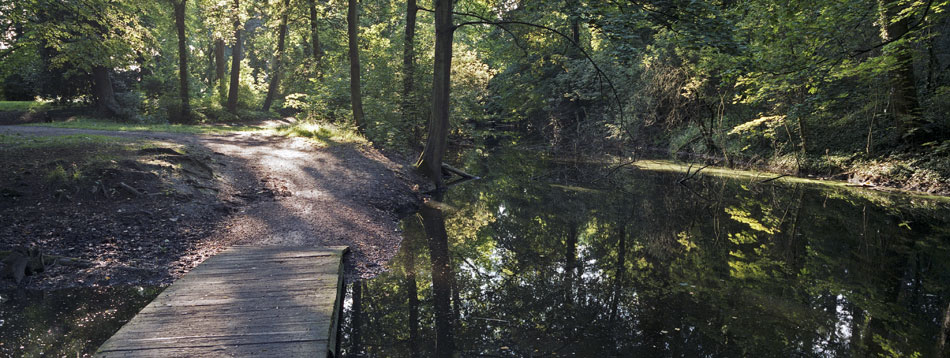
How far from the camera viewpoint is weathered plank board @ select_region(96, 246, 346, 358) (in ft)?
13.9

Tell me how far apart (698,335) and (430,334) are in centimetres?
298

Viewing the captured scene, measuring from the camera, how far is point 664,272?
26.7ft

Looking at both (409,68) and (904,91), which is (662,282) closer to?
(409,68)

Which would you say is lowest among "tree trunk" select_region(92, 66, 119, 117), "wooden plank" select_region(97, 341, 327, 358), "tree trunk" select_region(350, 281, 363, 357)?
"tree trunk" select_region(350, 281, 363, 357)

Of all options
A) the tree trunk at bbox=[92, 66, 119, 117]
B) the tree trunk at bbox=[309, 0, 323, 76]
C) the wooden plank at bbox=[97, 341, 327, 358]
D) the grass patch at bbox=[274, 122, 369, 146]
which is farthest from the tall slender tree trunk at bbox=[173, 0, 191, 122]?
the wooden plank at bbox=[97, 341, 327, 358]

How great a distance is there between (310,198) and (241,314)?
21.6ft

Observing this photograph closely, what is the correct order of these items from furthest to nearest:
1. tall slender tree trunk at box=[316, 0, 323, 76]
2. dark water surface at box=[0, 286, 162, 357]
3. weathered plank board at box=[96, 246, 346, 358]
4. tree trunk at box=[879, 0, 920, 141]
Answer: tall slender tree trunk at box=[316, 0, 323, 76] < tree trunk at box=[879, 0, 920, 141] < dark water surface at box=[0, 286, 162, 357] < weathered plank board at box=[96, 246, 346, 358]

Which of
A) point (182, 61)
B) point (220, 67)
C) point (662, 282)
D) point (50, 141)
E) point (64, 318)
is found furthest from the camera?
point (220, 67)

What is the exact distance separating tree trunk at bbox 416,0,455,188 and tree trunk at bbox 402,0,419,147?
4.52 metres

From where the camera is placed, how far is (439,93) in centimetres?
1472

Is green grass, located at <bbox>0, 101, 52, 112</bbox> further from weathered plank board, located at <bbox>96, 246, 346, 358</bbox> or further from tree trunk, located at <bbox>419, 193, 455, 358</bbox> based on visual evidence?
weathered plank board, located at <bbox>96, 246, 346, 358</bbox>

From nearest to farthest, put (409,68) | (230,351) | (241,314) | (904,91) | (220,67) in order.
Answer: (230,351) < (241,314) < (904,91) < (409,68) < (220,67)

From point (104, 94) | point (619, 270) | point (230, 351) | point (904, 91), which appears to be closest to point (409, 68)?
point (619, 270)

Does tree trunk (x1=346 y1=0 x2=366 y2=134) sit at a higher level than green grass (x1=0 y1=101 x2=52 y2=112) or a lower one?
higher
